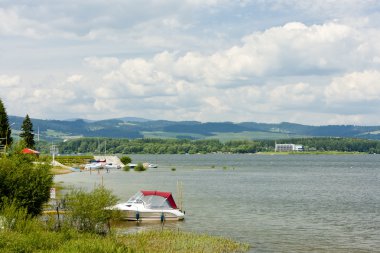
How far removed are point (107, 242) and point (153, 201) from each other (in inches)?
1061

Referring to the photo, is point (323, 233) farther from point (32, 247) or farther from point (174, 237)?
point (32, 247)

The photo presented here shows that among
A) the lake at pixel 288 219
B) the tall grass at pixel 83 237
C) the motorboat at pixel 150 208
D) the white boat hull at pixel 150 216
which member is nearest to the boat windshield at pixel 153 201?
the motorboat at pixel 150 208

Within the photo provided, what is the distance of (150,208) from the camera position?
56.0 m

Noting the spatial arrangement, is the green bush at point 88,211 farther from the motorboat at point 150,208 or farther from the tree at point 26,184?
the motorboat at point 150,208

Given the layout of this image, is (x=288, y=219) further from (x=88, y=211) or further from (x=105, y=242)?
(x=105, y=242)

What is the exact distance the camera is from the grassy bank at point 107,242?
91.9 feet

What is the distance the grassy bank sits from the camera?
91.9 ft

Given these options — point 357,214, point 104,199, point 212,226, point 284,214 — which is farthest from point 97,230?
point 357,214

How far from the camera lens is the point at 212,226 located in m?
52.5

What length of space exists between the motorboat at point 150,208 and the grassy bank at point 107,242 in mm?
11463

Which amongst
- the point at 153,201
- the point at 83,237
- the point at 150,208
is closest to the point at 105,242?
the point at 83,237

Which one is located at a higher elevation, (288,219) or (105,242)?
(105,242)

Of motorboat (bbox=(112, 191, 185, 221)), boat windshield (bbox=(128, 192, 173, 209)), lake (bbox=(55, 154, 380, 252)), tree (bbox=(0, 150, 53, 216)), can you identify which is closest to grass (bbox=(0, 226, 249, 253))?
lake (bbox=(55, 154, 380, 252))

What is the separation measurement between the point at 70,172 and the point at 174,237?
11696 centimetres
